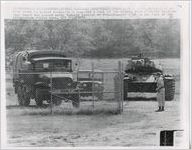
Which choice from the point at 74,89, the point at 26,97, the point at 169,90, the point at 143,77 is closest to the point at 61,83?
the point at 74,89

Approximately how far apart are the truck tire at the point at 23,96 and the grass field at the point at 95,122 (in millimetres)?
22

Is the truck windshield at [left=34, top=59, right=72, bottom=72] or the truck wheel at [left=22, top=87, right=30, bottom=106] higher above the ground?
the truck windshield at [left=34, top=59, right=72, bottom=72]

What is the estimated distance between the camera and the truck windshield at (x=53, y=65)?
7.04 feet

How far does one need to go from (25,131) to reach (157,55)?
676mm

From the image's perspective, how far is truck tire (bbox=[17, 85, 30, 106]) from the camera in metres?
2.14

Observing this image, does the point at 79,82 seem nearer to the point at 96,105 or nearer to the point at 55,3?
the point at 96,105

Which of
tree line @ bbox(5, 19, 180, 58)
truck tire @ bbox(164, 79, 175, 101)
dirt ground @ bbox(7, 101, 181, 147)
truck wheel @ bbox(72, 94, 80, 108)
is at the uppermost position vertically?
tree line @ bbox(5, 19, 180, 58)

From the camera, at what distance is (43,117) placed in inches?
84.5

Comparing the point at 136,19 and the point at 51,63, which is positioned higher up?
the point at 136,19

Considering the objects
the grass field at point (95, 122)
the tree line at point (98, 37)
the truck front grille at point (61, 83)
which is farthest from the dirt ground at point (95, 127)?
the tree line at point (98, 37)

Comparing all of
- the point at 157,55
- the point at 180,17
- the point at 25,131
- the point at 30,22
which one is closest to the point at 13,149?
the point at 25,131

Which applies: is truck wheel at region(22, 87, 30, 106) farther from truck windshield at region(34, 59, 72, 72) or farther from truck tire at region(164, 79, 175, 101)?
truck tire at region(164, 79, 175, 101)

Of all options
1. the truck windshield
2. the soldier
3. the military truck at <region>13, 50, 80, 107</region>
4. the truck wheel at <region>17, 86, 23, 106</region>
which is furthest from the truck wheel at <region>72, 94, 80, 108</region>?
the soldier

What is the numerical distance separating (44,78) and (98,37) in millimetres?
302
